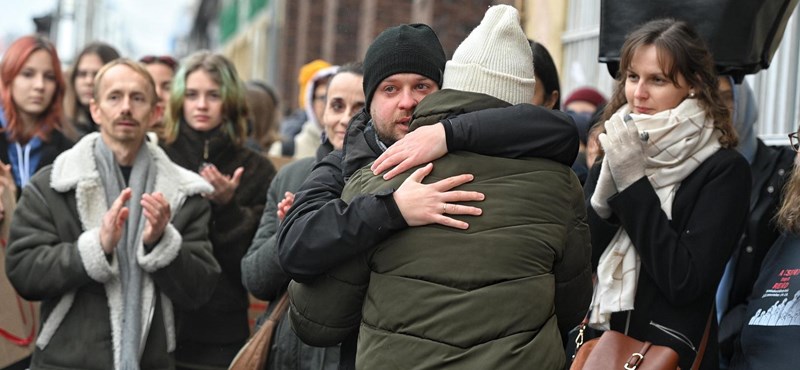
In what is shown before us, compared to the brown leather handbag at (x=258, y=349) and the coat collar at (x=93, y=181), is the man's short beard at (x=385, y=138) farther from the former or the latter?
the coat collar at (x=93, y=181)

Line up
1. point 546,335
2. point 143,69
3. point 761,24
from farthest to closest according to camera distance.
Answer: point 143,69 < point 761,24 < point 546,335

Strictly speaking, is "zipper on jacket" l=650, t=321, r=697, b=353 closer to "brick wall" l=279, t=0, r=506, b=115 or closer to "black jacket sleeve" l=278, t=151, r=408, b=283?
"black jacket sleeve" l=278, t=151, r=408, b=283

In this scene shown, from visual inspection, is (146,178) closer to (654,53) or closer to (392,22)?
(654,53)

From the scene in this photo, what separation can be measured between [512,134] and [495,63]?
0.76 feet

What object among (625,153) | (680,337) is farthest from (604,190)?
(680,337)

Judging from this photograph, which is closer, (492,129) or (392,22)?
(492,129)

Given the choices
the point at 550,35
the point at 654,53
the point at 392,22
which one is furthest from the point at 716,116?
the point at 392,22

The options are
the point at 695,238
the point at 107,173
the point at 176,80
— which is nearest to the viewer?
the point at 695,238

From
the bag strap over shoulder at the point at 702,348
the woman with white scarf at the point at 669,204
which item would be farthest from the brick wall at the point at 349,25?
the bag strap over shoulder at the point at 702,348

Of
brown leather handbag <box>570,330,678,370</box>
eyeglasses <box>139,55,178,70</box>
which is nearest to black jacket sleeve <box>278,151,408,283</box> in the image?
brown leather handbag <box>570,330,678,370</box>

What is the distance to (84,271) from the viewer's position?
4.85 meters

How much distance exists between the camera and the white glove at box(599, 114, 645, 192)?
167 inches

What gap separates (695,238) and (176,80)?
120 inches

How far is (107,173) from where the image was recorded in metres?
5.18
